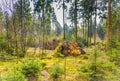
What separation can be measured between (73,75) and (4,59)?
6302 mm

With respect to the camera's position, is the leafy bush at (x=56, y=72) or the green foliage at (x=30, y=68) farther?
the leafy bush at (x=56, y=72)

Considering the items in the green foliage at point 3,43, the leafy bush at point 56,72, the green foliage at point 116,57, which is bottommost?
the leafy bush at point 56,72

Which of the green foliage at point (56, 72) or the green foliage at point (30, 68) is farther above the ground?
the green foliage at point (30, 68)

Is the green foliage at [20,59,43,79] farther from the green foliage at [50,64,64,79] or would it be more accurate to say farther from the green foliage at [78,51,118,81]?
the green foliage at [78,51,118,81]

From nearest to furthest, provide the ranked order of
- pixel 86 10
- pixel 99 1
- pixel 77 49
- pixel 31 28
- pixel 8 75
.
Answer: pixel 8 75 → pixel 77 49 → pixel 31 28 → pixel 99 1 → pixel 86 10

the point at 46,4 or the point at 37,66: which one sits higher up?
the point at 46,4

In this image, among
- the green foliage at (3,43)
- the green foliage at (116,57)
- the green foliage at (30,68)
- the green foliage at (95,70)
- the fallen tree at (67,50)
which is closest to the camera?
the green foliage at (30,68)

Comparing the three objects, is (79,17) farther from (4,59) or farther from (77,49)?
(4,59)

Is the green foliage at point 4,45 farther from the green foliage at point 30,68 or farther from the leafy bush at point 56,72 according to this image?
the green foliage at point 30,68

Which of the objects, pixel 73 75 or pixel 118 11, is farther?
pixel 118 11

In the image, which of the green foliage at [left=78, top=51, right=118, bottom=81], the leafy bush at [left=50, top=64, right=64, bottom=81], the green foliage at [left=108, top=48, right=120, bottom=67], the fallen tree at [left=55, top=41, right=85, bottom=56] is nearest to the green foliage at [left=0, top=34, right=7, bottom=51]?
the fallen tree at [left=55, top=41, right=85, bottom=56]

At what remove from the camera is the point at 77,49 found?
16688 mm

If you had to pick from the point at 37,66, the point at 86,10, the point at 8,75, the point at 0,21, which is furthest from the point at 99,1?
the point at 8,75

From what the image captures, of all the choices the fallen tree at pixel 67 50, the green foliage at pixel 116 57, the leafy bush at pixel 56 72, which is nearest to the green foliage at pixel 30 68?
the leafy bush at pixel 56 72
